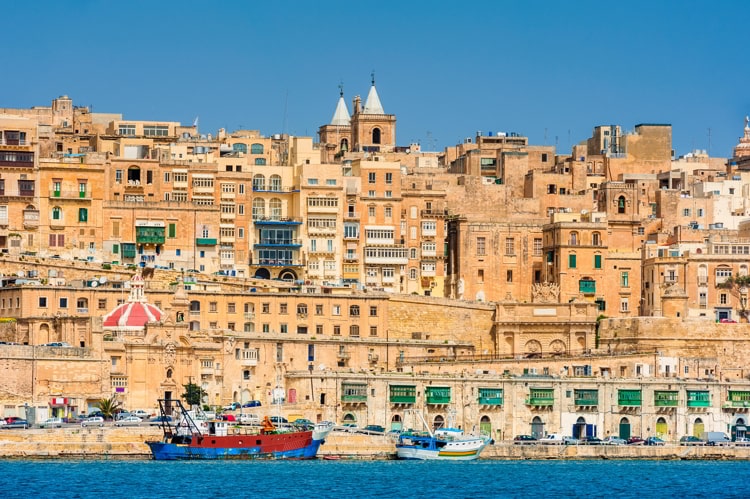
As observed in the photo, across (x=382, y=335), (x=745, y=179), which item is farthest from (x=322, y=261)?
(x=745, y=179)

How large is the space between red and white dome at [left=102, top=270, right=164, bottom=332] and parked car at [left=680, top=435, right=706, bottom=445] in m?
26.3

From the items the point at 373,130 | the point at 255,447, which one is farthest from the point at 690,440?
the point at 373,130

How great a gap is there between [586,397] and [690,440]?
5.57 metres

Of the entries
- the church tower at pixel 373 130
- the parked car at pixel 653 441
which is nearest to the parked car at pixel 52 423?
the parked car at pixel 653 441

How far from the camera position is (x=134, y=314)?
358 feet

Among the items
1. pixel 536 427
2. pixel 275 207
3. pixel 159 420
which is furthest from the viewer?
pixel 275 207

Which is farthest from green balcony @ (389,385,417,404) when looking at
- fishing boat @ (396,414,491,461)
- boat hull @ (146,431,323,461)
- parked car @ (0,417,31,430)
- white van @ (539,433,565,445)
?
parked car @ (0,417,31,430)

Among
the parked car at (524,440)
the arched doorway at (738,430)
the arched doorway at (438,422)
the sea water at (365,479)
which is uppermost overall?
the arched doorway at (438,422)

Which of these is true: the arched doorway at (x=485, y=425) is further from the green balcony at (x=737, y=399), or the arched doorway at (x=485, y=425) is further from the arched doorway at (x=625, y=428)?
the green balcony at (x=737, y=399)

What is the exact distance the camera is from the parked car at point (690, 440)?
106938 millimetres

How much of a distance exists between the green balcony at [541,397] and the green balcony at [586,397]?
1257 mm

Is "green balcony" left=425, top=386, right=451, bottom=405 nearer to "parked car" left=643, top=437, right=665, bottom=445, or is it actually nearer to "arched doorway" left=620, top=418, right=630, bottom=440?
"arched doorway" left=620, top=418, right=630, bottom=440

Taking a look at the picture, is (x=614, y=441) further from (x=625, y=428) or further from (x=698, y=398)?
(x=698, y=398)

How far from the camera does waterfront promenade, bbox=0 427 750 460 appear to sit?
95375mm
